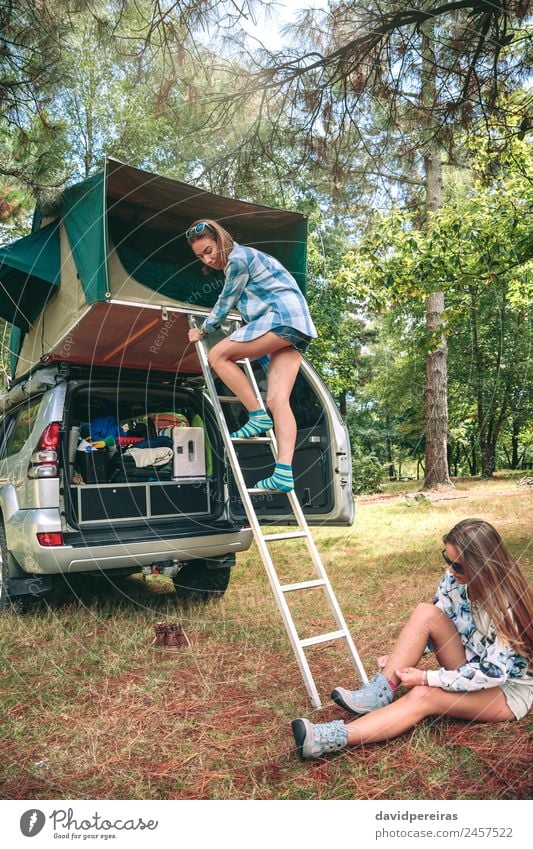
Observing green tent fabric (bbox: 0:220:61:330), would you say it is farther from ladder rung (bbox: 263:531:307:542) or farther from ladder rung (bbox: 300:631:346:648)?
ladder rung (bbox: 300:631:346:648)

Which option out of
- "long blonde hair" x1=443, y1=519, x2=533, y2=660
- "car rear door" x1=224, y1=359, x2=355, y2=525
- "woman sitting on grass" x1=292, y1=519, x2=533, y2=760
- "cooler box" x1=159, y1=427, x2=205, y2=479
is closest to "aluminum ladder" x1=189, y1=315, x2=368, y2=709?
"woman sitting on grass" x1=292, y1=519, x2=533, y2=760

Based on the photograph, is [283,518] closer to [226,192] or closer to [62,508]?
[62,508]

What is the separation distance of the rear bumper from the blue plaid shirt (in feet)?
4.24

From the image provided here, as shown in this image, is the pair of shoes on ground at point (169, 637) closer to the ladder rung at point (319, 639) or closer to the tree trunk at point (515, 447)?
the ladder rung at point (319, 639)

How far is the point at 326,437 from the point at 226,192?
4.74 ft

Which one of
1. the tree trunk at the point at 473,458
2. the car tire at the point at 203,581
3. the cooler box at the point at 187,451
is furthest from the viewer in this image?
the car tire at the point at 203,581

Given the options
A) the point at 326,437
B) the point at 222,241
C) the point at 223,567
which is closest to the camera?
the point at 222,241

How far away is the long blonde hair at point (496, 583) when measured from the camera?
178cm

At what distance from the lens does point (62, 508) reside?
Result: 3088 millimetres

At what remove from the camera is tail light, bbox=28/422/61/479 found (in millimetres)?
3092

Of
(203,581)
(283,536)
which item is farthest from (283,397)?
(203,581)

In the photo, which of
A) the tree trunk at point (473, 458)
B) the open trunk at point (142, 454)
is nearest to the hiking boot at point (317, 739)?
the tree trunk at point (473, 458)

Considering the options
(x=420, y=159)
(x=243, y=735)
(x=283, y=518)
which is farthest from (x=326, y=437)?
(x=243, y=735)

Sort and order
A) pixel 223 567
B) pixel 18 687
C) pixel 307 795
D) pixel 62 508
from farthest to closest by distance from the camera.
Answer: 1. pixel 223 567
2. pixel 62 508
3. pixel 18 687
4. pixel 307 795
